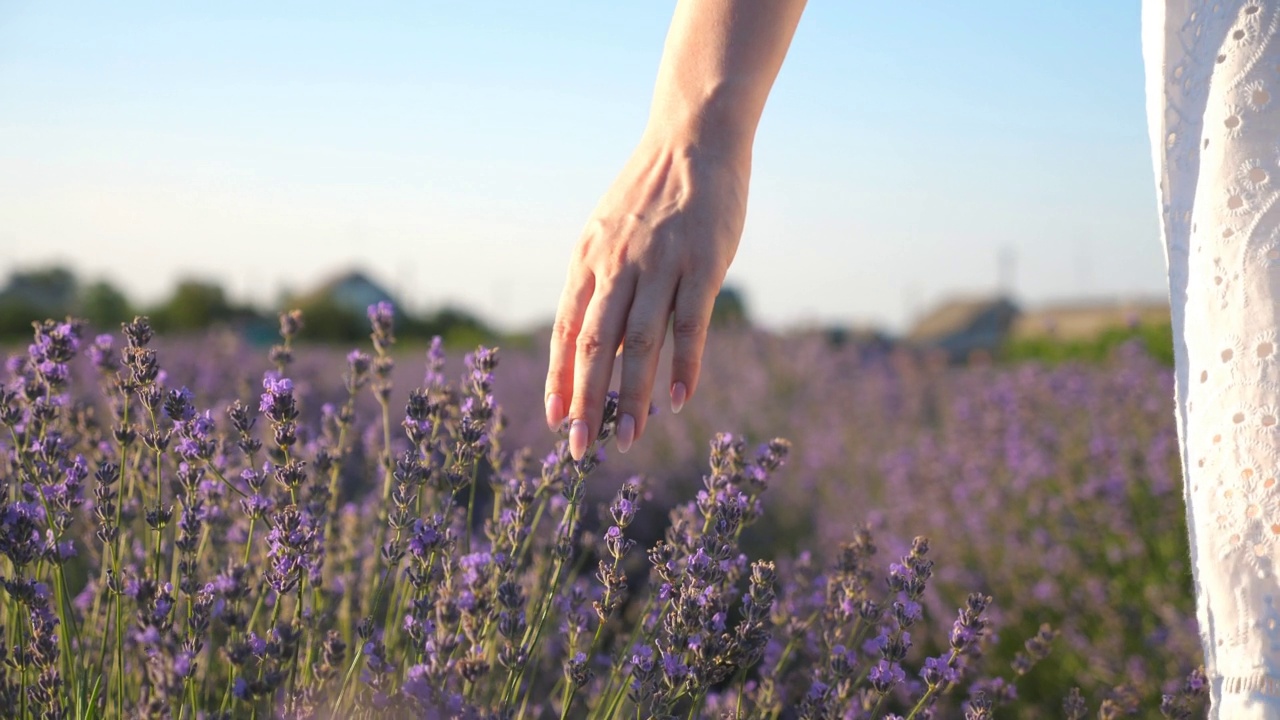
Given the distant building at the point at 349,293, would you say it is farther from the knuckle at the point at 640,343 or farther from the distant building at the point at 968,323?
the knuckle at the point at 640,343

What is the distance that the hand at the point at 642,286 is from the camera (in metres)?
1.49

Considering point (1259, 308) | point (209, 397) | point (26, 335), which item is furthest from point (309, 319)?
point (1259, 308)

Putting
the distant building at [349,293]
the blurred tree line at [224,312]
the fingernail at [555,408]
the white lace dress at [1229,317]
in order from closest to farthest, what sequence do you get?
the white lace dress at [1229,317], the fingernail at [555,408], the blurred tree line at [224,312], the distant building at [349,293]

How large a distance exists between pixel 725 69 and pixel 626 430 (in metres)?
0.57

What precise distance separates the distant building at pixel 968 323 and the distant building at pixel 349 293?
383 inches

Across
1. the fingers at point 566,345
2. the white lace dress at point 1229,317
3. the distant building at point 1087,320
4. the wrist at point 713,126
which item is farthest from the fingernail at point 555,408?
the distant building at point 1087,320

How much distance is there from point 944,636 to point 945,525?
0.61 m

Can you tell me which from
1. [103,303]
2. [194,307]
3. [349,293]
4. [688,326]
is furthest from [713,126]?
[349,293]

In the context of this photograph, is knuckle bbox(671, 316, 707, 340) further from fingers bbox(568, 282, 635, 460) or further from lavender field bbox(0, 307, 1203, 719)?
lavender field bbox(0, 307, 1203, 719)

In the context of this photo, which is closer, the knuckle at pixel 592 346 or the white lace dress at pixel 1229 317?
the white lace dress at pixel 1229 317

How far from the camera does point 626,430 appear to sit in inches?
58.1

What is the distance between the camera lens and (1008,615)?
12.3 ft

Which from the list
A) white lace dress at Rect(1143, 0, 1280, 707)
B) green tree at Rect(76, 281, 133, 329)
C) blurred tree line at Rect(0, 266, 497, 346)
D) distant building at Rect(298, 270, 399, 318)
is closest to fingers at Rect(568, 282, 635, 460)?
white lace dress at Rect(1143, 0, 1280, 707)

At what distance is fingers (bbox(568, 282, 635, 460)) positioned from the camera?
4.89ft
